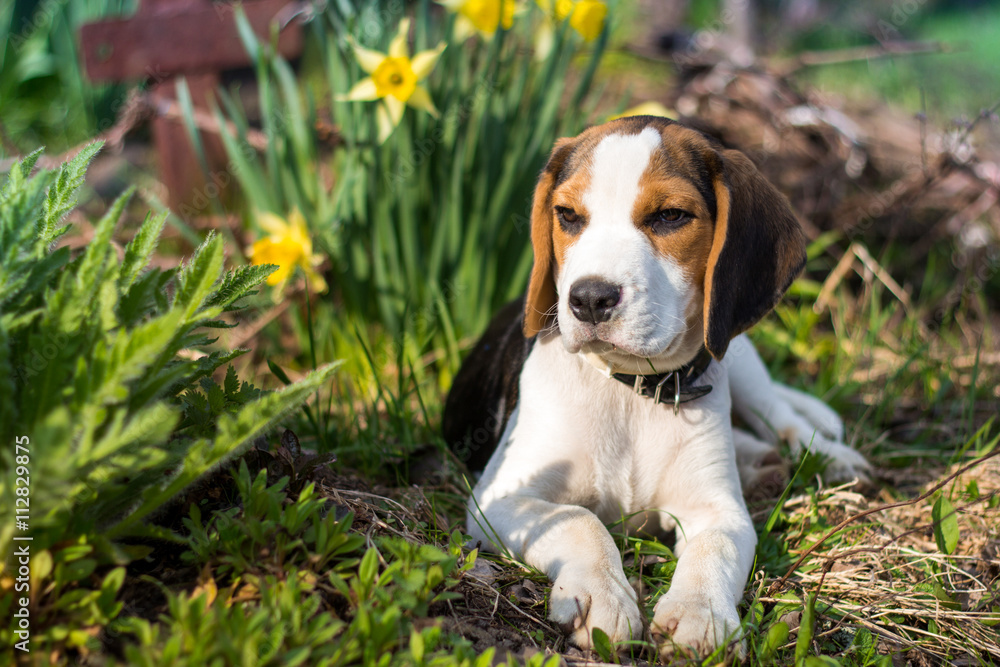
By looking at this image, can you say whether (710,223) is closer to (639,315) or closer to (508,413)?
(639,315)

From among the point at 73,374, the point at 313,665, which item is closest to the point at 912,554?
the point at 313,665

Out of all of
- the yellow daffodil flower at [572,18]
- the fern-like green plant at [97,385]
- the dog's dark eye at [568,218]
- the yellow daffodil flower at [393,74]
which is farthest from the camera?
the yellow daffodil flower at [572,18]

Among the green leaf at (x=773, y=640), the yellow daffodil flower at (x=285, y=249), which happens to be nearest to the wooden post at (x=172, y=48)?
the yellow daffodil flower at (x=285, y=249)

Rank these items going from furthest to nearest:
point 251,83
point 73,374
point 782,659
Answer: point 251,83 → point 782,659 → point 73,374

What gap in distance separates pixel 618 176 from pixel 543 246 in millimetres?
387

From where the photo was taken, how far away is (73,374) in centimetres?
160

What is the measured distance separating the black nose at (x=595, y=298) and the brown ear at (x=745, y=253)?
334 millimetres

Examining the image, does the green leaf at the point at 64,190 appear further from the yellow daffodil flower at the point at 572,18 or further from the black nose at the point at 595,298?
the yellow daffodil flower at the point at 572,18

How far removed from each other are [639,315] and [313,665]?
48.5 inches

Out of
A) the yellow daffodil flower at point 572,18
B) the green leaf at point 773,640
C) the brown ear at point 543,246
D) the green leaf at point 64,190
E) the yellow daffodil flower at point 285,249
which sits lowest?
the green leaf at point 773,640

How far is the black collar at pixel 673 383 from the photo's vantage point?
8.21 ft

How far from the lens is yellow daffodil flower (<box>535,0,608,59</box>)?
3.70 m

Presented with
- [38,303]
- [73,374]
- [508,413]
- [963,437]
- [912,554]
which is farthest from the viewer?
[963,437]

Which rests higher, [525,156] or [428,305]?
[525,156]
